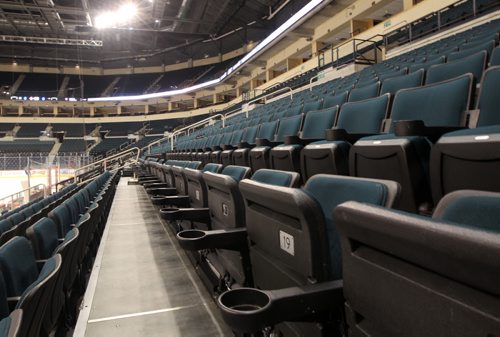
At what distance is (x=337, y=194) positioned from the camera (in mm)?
708

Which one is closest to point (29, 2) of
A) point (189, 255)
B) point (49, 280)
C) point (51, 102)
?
point (51, 102)

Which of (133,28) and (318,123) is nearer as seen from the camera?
(318,123)

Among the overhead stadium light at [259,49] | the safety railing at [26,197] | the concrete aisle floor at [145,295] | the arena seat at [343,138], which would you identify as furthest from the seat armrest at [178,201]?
the overhead stadium light at [259,49]

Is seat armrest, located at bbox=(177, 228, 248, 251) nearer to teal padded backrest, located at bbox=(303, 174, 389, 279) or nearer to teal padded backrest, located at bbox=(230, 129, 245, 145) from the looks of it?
teal padded backrest, located at bbox=(303, 174, 389, 279)

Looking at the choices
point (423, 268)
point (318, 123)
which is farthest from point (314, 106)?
point (423, 268)

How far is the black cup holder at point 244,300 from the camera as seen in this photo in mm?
553

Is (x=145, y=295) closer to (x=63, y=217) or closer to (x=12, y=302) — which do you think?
(x=12, y=302)

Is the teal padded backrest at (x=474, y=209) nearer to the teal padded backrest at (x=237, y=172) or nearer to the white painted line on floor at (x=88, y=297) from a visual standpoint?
the teal padded backrest at (x=237, y=172)

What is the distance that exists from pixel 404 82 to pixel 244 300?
174cm

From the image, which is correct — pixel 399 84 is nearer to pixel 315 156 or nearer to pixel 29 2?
pixel 315 156

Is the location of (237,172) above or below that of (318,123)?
below

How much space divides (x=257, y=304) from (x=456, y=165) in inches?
23.8

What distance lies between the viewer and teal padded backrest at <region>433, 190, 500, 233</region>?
42 centimetres

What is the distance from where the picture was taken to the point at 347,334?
0.56 metres
